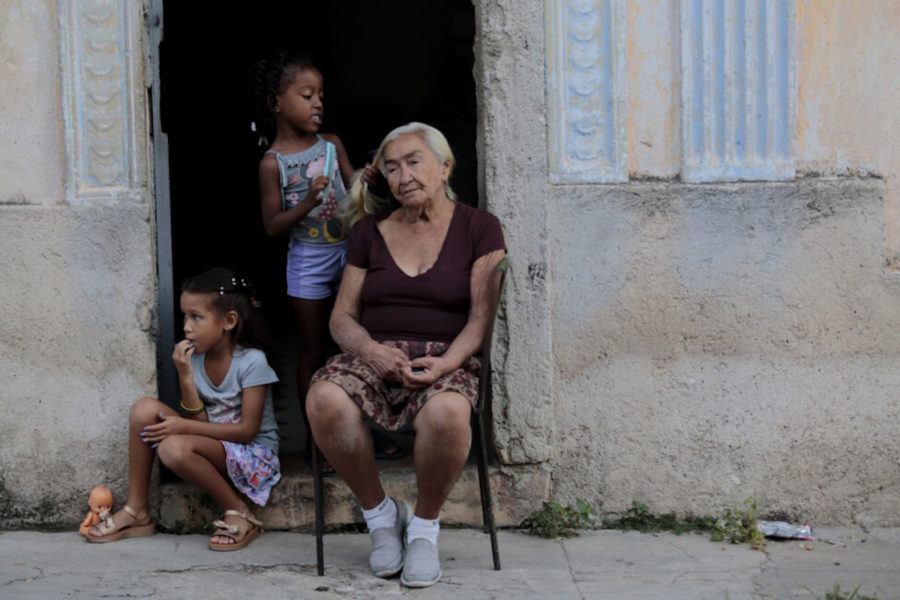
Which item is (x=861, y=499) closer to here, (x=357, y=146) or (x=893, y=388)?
(x=893, y=388)

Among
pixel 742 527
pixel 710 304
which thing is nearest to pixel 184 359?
pixel 710 304

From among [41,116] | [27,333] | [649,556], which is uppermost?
[41,116]

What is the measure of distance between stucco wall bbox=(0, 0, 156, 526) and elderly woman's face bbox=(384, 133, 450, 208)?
95 centimetres

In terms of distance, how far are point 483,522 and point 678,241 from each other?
1.31 meters

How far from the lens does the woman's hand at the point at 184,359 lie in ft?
11.9

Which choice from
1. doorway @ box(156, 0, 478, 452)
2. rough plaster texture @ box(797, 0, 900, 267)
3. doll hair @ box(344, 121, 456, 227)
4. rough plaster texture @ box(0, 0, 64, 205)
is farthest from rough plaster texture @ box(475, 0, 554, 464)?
doorway @ box(156, 0, 478, 452)

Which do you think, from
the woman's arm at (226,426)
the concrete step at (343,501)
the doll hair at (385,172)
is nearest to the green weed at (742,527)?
the concrete step at (343,501)

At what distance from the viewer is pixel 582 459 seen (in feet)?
12.6

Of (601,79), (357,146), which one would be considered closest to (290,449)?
(601,79)

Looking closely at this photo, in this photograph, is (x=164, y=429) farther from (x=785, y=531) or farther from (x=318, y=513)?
(x=785, y=531)

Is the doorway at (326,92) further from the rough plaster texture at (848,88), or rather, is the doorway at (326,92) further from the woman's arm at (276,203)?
the rough plaster texture at (848,88)

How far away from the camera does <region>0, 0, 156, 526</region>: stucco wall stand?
3717mm

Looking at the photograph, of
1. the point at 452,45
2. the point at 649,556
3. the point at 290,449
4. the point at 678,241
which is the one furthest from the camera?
the point at 452,45

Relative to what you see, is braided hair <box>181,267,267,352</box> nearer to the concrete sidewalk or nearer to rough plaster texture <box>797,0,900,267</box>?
the concrete sidewalk
